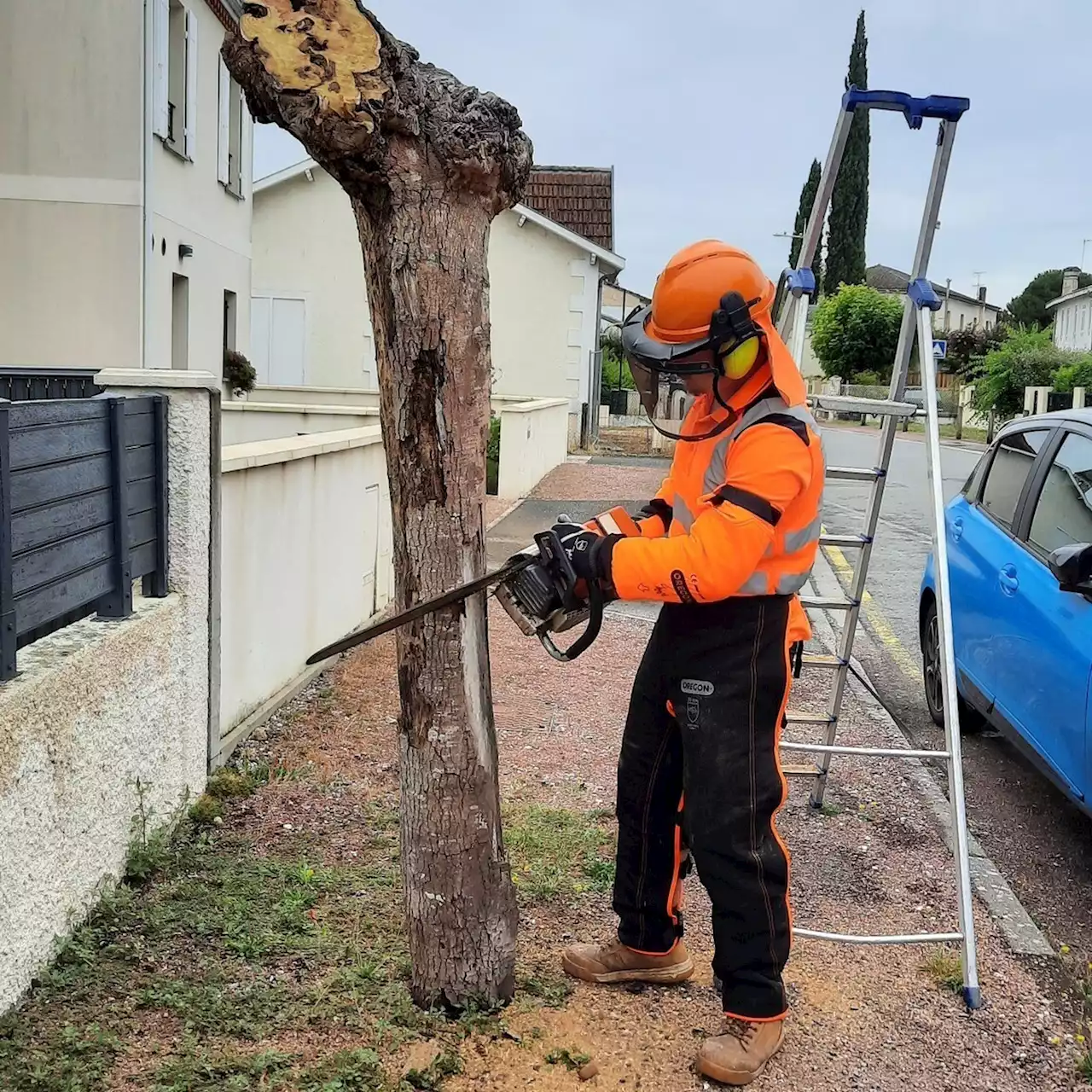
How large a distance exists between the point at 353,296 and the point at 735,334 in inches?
906

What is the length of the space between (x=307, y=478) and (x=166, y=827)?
7.69 ft

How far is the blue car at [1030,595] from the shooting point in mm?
4281

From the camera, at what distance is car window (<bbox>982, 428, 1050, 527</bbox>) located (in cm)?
558

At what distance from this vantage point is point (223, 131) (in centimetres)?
1625

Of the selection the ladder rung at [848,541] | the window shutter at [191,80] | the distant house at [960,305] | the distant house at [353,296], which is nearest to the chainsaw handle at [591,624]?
the ladder rung at [848,541]

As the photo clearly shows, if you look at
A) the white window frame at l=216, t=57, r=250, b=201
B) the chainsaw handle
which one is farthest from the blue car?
the white window frame at l=216, t=57, r=250, b=201

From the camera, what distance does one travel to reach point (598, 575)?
2.80 m

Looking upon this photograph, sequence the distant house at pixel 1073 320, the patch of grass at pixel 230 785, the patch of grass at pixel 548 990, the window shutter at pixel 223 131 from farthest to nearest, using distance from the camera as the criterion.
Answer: the distant house at pixel 1073 320, the window shutter at pixel 223 131, the patch of grass at pixel 230 785, the patch of grass at pixel 548 990

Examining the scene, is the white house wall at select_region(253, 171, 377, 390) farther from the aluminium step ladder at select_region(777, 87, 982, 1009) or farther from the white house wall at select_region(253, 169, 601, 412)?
the aluminium step ladder at select_region(777, 87, 982, 1009)

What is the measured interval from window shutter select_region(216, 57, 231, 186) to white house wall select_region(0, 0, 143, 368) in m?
3.11

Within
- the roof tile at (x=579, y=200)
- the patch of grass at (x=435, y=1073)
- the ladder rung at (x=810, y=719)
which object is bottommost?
the patch of grass at (x=435, y=1073)

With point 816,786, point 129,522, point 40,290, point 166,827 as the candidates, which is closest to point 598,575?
point 129,522

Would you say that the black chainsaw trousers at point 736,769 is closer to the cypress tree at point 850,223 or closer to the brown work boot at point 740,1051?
the brown work boot at point 740,1051

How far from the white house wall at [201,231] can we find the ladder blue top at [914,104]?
10.9 metres
